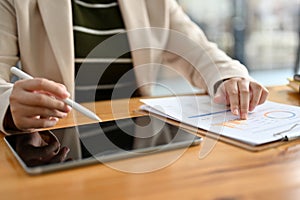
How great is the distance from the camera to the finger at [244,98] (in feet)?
2.34

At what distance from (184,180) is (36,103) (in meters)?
0.29

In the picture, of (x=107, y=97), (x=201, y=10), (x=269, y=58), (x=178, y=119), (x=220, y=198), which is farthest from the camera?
(x=269, y=58)

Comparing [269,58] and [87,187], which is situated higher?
[87,187]

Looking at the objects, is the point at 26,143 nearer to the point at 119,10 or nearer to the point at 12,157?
the point at 12,157

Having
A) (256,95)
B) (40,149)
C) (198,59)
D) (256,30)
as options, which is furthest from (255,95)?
(256,30)

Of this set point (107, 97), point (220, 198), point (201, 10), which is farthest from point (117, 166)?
point (201, 10)

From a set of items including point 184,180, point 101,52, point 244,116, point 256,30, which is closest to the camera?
point 184,180

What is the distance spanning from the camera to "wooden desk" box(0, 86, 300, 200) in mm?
411

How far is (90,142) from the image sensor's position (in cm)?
56

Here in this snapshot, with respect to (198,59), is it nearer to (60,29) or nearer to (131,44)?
(131,44)

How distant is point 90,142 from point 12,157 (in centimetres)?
11

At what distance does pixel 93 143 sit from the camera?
553 millimetres

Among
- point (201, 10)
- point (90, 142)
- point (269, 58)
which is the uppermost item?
point (90, 142)

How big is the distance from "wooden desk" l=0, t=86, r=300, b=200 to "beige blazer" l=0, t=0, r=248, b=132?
26cm
